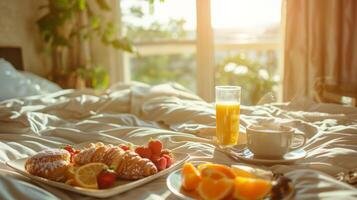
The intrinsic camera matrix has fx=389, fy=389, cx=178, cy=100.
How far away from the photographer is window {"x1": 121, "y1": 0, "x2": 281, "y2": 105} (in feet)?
10.1

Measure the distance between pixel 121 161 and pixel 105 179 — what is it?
3.0 inches

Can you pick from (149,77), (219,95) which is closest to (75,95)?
(219,95)

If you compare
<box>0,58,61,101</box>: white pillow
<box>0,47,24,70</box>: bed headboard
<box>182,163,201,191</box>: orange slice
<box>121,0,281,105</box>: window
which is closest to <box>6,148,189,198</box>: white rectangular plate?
<box>182,163,201,191</box>: orange slice

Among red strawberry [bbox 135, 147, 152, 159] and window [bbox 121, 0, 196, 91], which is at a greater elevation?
window [bbox 121, 0, 196, 91]

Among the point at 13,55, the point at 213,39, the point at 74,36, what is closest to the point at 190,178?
the point at 13,55

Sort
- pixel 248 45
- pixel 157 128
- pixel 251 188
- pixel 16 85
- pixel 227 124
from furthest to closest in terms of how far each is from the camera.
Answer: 1. pixel 248 45
2. pixel 16 85
3. pixel 157 128
4. pixel 227 124
5. pixel 251 188

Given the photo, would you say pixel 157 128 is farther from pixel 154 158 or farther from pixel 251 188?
pixel 251 188

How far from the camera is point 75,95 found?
202cm

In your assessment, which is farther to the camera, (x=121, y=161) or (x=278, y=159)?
(x=278, y=159)

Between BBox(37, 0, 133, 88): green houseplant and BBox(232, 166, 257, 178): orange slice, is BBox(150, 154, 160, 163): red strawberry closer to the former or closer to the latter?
BBox(232, 166, 257, 178): orange slice

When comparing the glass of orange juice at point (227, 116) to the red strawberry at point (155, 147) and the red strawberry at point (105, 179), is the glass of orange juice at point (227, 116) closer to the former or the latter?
the red strawberry at point (155, 147)

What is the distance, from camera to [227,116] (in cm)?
128

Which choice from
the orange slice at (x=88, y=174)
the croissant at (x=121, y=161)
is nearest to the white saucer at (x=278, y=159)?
the croissant at (x=121, y=161)

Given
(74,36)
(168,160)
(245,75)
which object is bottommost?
(245,75)
